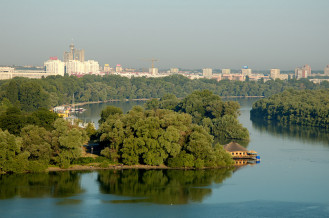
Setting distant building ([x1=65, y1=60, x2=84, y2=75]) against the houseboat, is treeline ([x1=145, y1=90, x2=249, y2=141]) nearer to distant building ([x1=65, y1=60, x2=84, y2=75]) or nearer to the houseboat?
the houseboat

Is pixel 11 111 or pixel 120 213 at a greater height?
pixel 11 111

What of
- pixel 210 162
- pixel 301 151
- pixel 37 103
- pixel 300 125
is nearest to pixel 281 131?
pixel 300 125

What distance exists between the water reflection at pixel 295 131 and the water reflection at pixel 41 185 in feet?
47.3

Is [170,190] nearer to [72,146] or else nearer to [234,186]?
[234,186]

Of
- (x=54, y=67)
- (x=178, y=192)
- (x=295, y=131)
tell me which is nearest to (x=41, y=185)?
(x=178, y=192)

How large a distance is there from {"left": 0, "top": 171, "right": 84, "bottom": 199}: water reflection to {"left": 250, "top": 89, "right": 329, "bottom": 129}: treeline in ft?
67.4

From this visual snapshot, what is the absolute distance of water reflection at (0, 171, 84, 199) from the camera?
57.4ft

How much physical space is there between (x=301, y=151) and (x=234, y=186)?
7956mm

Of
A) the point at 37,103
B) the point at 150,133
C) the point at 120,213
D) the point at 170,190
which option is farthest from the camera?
the point at 37,103

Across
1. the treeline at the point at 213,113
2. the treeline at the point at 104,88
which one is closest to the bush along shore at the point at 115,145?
the treeline at the point at 213,113

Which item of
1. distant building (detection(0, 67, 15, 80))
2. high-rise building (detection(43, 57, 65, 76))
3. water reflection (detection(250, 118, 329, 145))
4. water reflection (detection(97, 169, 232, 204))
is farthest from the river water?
high-rise building (detection(43, 57, 65, 76))

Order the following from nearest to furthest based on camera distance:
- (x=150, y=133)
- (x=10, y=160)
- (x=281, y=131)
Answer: (x=10, y=160), (x=150, y=133), (x=281, y=131)

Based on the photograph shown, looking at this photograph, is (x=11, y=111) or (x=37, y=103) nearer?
(x=11, y=111)

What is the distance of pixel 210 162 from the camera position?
21594 millimetres
